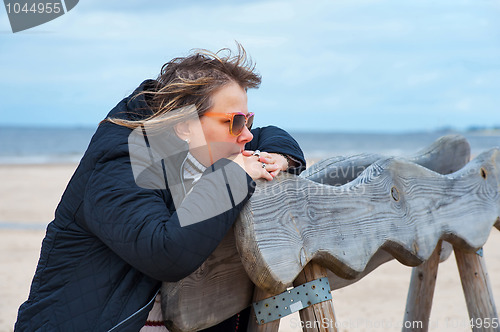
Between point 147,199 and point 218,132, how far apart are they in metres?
0.44

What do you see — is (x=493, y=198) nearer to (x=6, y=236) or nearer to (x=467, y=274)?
(x=467, y=274)

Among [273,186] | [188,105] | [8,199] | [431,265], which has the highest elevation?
[188,105]

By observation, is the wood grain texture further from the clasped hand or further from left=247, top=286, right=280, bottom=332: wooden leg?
left=247, top=286, right=280, bottom=332: wooden leg

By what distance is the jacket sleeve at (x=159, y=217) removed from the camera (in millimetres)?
1438

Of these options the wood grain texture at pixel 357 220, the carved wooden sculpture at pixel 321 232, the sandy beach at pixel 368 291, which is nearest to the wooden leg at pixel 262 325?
the carved wooden sculpture at pixel 321 232

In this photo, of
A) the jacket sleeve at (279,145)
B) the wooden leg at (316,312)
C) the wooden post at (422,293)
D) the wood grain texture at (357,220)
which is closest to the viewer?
the wood grain texture at (357,220)

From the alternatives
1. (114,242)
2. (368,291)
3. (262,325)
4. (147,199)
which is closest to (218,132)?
(147,199)

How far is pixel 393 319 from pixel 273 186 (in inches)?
138

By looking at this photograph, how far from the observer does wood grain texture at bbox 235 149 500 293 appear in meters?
1.56

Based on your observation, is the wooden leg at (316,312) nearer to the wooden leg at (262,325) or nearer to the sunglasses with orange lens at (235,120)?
the wooden leg at (262,325)

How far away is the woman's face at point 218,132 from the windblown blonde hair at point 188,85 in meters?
0.03

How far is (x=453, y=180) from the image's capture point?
2439 mm

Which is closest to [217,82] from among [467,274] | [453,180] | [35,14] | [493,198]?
[453,180]

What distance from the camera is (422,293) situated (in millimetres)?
3064
